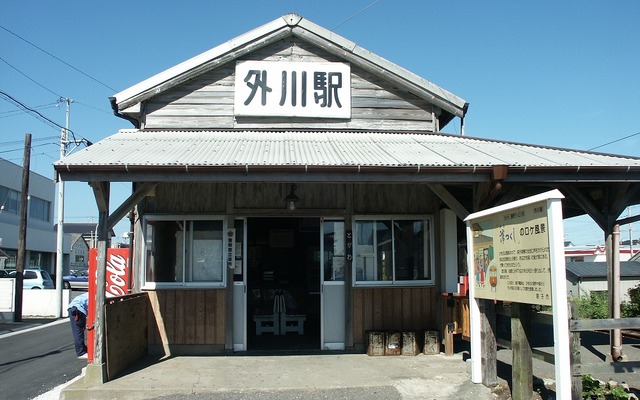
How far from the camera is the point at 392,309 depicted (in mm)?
10258

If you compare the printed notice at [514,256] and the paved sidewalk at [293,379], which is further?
the paved sidewalk at [293,379]

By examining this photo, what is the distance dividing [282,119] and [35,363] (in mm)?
6754

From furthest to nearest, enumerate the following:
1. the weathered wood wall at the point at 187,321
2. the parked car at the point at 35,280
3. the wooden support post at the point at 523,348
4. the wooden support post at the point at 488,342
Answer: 1. the parked car at the point at 35,280
2. the weathered wood wall at the point at 187,321
3. the wooden support post at the point at 488,342
4. the wooden support post at the point at 523,348

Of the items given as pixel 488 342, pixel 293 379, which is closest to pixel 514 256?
pixel 488 342

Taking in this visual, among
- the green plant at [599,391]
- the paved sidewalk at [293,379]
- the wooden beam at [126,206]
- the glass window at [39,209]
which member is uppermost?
the glass window at [39,209]

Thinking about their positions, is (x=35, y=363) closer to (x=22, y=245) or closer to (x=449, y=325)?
(x=449, y=325)

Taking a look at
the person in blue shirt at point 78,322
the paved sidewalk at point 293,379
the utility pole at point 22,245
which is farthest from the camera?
the utility pole at point 22,245

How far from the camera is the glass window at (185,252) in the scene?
10.2 metres

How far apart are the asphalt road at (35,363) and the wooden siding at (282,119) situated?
15.3 ft

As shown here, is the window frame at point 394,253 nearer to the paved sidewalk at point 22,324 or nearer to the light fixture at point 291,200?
the light fixture at point 291,200

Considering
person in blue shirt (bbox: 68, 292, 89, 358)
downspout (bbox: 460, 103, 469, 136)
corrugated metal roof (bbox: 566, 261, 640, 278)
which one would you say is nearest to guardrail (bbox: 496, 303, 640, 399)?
downspout (bbox: 460, 103, 469, 136)

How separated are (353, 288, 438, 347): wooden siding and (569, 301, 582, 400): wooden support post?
409 cm

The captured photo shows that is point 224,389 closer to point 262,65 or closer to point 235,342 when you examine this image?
point 235,342

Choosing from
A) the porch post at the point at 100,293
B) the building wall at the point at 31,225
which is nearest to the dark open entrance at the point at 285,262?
the porch post at the point at 100,293
